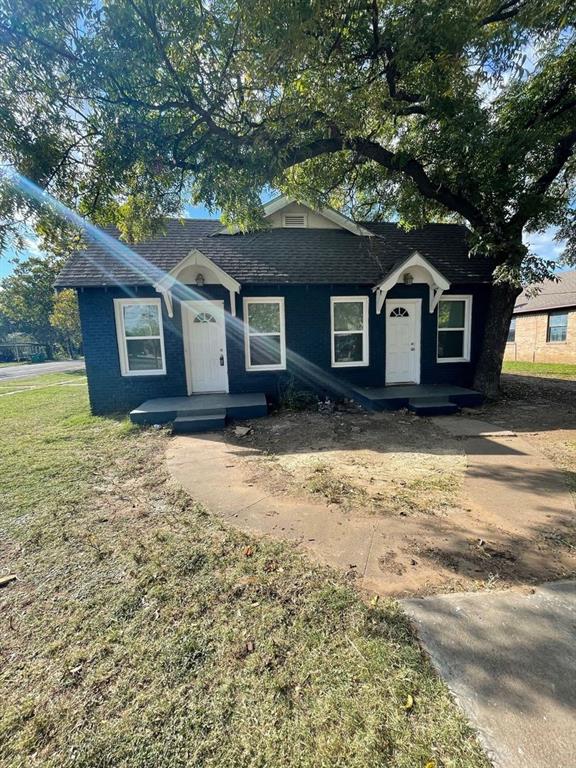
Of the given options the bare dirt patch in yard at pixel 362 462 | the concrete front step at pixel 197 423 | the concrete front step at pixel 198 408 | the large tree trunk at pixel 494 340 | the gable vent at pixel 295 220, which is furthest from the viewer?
the gable vent at pixel 295 220

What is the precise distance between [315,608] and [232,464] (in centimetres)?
319

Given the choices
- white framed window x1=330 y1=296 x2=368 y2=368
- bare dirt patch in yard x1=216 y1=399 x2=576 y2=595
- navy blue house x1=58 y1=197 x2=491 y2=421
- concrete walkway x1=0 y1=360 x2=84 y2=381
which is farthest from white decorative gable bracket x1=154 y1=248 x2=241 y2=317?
concrete walkway x1=0 y1=360 x2=84 y2=381

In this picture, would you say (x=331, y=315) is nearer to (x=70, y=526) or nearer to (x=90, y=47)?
(x=90, y=47)

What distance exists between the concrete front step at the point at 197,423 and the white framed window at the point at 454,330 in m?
6.64

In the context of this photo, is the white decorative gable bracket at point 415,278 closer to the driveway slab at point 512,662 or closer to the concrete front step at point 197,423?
the concrete front step at point 197,423

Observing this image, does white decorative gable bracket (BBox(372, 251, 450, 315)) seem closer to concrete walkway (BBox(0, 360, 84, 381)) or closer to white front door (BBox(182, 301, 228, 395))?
white front door (BBox(182, 301, 228, 395))

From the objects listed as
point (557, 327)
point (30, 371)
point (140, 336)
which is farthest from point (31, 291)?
point (557, 327)

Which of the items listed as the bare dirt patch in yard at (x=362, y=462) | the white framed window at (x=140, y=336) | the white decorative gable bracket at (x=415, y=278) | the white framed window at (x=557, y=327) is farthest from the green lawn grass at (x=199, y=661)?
the white framed window at (x=557, y=327)

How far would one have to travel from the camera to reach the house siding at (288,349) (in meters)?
8.82

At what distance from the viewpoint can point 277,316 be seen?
9383 millimetres

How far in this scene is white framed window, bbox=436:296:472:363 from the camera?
10.1 meters

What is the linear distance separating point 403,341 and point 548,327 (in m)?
14.6

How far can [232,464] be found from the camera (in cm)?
542

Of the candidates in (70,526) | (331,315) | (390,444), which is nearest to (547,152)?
(331,315)
